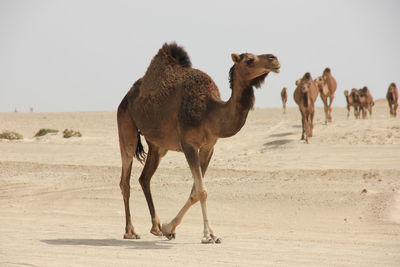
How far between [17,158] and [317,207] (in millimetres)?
12077

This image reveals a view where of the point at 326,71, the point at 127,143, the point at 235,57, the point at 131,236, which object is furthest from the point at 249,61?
the point at 326,71

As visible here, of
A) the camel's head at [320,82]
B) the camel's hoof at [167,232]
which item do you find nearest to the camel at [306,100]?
the camel's head at [320,82]

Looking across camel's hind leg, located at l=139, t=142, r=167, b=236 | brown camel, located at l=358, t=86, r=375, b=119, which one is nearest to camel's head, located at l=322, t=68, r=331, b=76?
brown camel, located at l=358, t=86, r=375, b=119

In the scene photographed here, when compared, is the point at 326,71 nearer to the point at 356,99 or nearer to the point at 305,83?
the point at 305,83

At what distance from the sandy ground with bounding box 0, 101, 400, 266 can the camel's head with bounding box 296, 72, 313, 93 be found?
5.51ft

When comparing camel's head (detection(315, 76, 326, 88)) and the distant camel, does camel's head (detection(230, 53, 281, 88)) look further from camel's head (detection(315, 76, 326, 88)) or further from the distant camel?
the distant camel

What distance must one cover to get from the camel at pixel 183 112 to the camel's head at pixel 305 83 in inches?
468

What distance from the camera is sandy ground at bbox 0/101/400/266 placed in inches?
292

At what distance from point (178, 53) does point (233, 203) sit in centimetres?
463

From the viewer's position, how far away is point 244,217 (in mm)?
12531

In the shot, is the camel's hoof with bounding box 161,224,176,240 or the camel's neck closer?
the camel's neck

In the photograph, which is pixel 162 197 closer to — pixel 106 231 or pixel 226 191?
pixel 226 191

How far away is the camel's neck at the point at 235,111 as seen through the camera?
842cm

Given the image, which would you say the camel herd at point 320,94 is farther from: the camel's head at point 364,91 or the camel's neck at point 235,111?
the camel's neck at point 235,111
